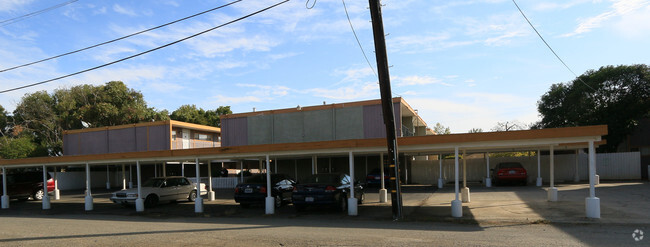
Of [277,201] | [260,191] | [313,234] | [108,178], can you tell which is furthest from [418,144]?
[108,178]

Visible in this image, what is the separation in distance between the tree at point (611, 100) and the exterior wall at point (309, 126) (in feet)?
52.0

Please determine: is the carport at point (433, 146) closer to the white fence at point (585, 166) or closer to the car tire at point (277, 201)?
the car tire at point (277, 201)

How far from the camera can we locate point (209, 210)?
16.6 metres

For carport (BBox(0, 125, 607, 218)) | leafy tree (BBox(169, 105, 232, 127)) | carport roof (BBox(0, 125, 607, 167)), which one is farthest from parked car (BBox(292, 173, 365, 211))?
leafy tree (BBox(169, 105, 232, 127))

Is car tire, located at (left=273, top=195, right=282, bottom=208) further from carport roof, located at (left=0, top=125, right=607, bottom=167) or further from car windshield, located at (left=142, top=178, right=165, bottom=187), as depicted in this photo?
car windshield, located at (left=142, top=178, right=165, bottom=187)

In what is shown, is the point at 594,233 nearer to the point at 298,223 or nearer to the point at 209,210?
the point at 298,223

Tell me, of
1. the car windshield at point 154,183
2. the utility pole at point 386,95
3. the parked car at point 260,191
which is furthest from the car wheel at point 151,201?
the utility pole at point 386,95

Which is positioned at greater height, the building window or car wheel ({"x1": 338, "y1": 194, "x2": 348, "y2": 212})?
the building window

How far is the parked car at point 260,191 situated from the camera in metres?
16.2

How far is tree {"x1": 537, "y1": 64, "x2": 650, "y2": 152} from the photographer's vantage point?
3011 cm

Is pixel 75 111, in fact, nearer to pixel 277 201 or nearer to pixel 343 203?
pixel 277 201

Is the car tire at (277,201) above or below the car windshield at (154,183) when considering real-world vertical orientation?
below

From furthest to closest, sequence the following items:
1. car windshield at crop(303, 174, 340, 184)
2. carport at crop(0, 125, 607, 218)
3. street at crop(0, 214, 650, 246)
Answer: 1. car windshield at crop(303, 174, 340, 184)
2. carport at crop(0, 125, 607, 218)
3. street at crop(0, 214, 650, 246)

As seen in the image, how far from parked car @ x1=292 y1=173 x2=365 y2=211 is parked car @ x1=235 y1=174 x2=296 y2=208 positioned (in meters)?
1.74
